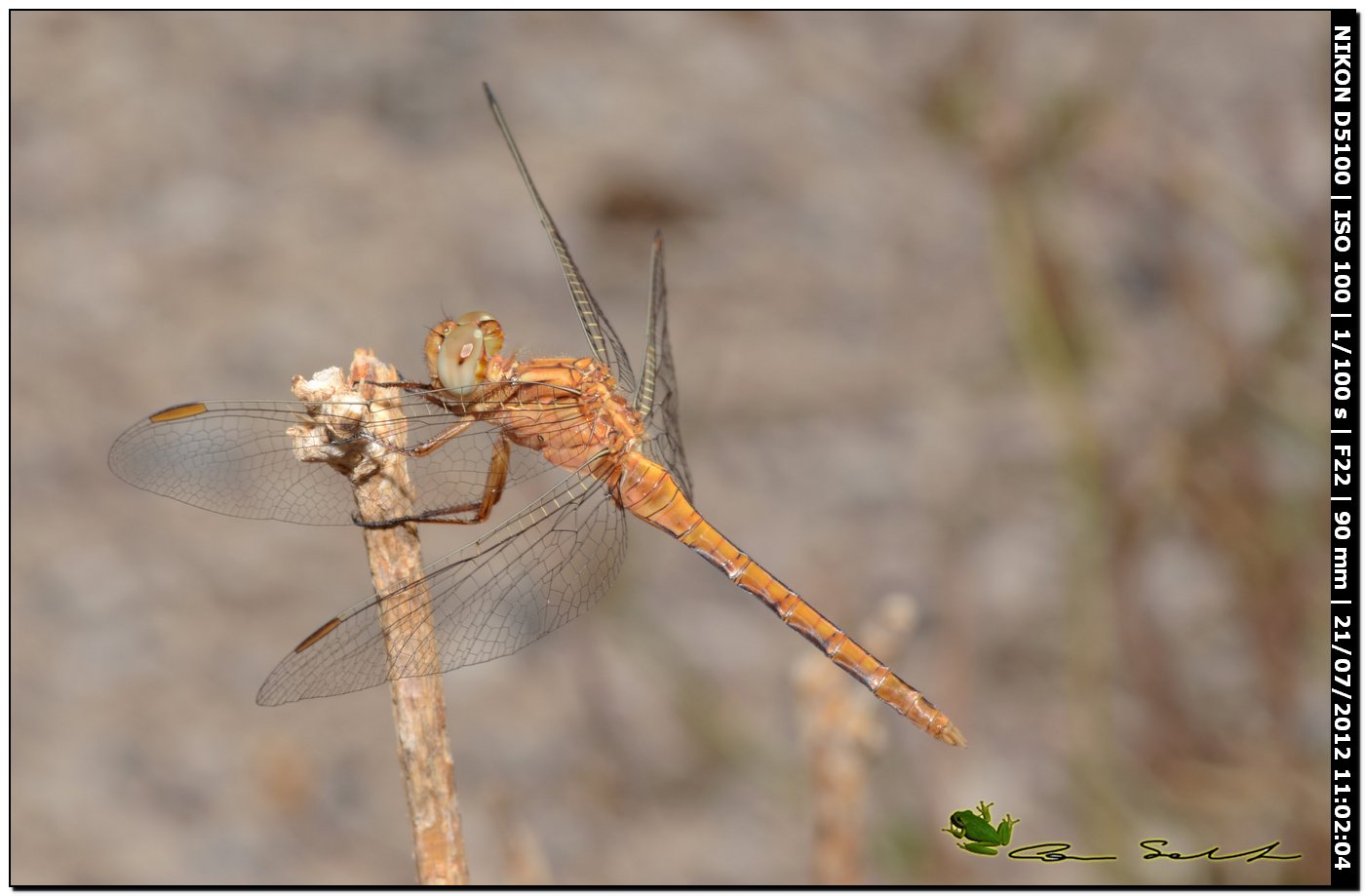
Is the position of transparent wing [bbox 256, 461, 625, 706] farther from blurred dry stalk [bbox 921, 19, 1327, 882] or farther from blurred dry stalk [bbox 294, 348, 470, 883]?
blurred dry stalk [bbox 921, 19, 1327, 882]

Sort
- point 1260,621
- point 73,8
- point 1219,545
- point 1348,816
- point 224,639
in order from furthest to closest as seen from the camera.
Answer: point 73,8
point 224,639
point 1219,545
point 1260,621
point 1348,816

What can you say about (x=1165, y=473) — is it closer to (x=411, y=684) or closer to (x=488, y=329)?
(x=488, y=329)

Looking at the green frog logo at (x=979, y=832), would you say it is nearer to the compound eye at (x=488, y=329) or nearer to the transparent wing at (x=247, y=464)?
the transparent wing at (x=247, y=464)

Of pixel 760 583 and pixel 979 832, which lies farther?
pixel 760 583

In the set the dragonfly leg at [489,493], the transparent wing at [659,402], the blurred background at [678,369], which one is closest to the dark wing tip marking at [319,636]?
the dragonfly leg at [489,493]

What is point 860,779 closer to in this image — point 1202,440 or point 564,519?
point 564,519

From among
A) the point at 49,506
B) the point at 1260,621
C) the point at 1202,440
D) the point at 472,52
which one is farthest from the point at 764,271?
the point at 49,506

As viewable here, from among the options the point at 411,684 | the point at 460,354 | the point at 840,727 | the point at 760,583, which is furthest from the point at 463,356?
the point at 840,727
